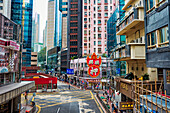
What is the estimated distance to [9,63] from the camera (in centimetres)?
2062

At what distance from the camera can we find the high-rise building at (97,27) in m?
62.7

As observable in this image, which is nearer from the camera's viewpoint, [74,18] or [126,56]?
[126,56]

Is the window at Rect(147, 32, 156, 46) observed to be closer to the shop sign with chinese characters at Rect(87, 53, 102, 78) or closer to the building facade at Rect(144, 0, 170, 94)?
the building facade at Rect(144, 0, 170, 94)

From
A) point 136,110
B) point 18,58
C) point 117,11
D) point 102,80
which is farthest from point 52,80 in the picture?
point 136,110

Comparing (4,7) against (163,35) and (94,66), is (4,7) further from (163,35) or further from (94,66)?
(163,35)

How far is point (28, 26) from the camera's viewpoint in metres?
81.1

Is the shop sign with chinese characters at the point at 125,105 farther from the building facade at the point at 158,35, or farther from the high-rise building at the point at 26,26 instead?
the high-rise building at the point at 26,26

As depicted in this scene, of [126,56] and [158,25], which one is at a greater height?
[158,25]

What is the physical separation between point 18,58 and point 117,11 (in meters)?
33.0

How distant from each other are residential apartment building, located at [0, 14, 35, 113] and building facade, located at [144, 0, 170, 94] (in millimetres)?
14158

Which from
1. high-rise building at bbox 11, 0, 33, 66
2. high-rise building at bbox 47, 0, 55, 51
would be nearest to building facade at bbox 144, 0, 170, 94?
high-rise building at bbox 11, 0, 33, 66

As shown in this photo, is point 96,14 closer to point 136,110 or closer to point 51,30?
point 136,110

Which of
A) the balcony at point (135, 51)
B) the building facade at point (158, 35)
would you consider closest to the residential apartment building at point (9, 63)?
the balcony at point (135, 51)

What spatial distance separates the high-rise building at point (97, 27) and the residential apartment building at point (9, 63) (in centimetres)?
4147
